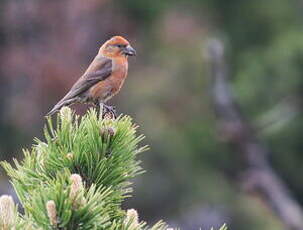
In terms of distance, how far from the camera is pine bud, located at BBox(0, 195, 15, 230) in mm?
2994

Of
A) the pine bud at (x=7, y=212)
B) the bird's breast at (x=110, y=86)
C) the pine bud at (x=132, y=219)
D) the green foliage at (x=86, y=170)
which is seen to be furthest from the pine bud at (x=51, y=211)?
the bird's breast at (x=110, y=86)

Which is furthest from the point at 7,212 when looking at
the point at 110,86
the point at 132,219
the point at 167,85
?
the point at 167,85

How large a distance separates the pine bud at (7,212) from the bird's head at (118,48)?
3.73 m

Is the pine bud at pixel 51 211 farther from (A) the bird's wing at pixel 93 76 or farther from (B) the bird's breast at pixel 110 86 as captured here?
(B) the bird's breast at pixel 110 86

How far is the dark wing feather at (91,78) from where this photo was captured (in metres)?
6.12

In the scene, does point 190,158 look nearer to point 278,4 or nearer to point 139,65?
point 139,65

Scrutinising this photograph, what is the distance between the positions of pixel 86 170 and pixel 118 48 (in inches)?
145

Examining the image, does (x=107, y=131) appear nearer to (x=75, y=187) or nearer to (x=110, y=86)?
(x=75, y=187)

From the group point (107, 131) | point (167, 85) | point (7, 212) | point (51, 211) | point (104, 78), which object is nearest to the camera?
point (51, 211)

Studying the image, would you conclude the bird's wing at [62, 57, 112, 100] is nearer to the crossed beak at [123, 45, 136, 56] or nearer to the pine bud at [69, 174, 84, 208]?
the crossed beak at [123, 45, 136, 56]

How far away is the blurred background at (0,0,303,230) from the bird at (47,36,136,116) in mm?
14037

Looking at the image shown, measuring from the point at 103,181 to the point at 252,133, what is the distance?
9.19 metres

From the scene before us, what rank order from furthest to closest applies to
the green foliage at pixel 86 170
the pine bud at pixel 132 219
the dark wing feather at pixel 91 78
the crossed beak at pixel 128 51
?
the crossed beak at pixel 128 51, the dark wing feather at pixel 91 78, the pine bud at pixel 132 219, the green foliage at pixel 86 170

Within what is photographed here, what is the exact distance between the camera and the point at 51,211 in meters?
2.85
